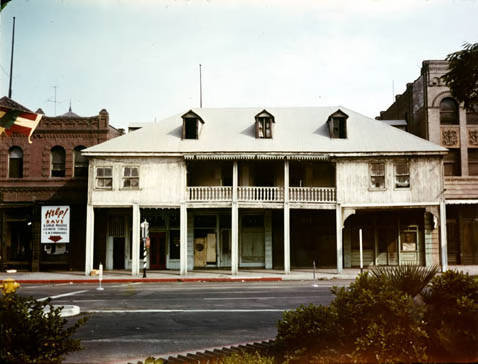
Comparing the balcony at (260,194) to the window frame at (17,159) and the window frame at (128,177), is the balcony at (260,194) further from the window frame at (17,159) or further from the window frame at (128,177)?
the window frame at (17,159)

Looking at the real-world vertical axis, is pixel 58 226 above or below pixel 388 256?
above

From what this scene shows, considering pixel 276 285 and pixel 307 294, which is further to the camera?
pixel 276 285

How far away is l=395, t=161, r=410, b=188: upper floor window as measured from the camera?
25375mm

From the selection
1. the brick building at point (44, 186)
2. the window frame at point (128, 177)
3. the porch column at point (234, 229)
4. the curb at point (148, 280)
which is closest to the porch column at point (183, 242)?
the curb at point (148, 280)

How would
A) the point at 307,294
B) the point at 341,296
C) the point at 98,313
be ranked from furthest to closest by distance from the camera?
1. the point at 307,294
2. the point at 98,313
3. the point at 341,296

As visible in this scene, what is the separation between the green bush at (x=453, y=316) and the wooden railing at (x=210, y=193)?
2020 cm

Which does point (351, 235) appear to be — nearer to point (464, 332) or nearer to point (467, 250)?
point (467, 250)

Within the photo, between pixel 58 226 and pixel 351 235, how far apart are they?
58.4 ft

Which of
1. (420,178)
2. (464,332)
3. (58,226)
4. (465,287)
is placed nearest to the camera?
(464,332)

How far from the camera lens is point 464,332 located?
4867 millimetres

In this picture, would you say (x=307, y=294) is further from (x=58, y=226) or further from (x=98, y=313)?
(x=58, y=226)

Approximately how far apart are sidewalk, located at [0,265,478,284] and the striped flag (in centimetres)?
1689

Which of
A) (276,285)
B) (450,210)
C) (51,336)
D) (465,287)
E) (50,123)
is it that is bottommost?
(276,285)

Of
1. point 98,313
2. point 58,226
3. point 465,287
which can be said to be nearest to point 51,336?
point 465,287
